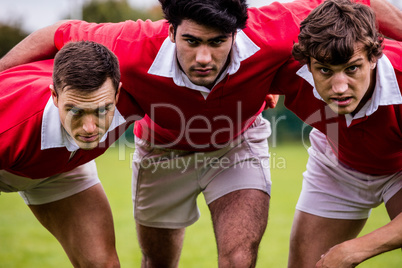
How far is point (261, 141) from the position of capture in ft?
17.9

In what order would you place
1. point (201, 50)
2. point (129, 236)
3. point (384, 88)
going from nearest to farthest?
point (384, 88) → point (201, 50) → point (129, 236)

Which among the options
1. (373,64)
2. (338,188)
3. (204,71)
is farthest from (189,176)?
(373,64)

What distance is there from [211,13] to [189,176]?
1.80 m

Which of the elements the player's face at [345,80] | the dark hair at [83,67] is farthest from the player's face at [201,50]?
the player's face at [345,80]

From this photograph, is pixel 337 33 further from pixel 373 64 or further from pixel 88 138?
pixel 88 138

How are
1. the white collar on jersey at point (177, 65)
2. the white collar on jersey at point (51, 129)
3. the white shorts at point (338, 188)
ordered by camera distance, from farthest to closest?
the white shorts at point (338, 188), the white collar on jersey at point (177, 65), the white collar on jersey at point (51, 129)

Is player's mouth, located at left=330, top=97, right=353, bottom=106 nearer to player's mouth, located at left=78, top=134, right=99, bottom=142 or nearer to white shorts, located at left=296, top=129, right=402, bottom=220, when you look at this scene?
white shorts, located at left=296, top=129, right=402, bottom=220

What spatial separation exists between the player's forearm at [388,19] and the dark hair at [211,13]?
103 centimetres

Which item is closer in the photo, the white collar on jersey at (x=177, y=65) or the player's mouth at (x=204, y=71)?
the player's mouth at (x=204, y=71)

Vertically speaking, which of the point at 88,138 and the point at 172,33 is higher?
the point at 172,33

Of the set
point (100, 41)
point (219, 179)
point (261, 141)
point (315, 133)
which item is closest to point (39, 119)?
point (100, 41)

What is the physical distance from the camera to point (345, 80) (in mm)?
3963

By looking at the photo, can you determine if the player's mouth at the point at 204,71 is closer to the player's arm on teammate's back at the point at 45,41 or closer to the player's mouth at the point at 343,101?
the player's mouth at the point at 343,101

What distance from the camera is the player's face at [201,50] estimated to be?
416cm
